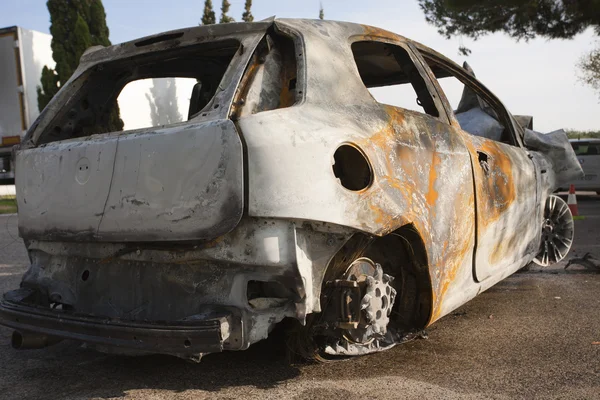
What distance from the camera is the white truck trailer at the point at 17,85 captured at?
64.9 feet

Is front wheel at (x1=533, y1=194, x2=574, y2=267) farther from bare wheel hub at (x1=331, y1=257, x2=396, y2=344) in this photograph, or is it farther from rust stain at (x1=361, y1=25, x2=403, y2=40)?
bare wheel hub at (x1=331, y1=257, x2=396, y2=344)

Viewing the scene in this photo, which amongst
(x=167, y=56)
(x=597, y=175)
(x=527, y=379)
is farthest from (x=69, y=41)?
(x=527, y=379)

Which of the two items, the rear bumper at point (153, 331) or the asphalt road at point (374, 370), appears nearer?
the rear bumper at point (153, 331)

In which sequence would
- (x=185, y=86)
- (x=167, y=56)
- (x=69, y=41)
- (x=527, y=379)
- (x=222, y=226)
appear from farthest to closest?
(x=69, y=41)
(x=185, y=86)
(x=167, y=56)
(x=527, y=379)
(x=222, y=226)

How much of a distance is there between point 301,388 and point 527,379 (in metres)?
1.07

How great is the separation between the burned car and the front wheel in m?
1.85

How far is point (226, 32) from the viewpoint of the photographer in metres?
2.81

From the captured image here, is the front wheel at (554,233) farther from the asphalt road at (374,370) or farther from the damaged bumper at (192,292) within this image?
the damaged bumper at (192,292)

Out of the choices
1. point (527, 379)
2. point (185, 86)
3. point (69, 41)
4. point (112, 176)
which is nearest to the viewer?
point (112, 176)

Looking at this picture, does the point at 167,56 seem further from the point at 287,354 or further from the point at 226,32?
the point at 287,354

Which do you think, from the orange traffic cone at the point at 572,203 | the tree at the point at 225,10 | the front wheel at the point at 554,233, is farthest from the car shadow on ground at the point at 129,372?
the tree at the point at 225,10

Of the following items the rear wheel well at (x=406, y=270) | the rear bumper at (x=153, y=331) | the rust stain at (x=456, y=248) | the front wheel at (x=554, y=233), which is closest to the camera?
the rear bumper at (x=153, y=331)

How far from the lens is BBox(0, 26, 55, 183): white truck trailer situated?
779 inches

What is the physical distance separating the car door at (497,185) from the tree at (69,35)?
17929 millimetres
